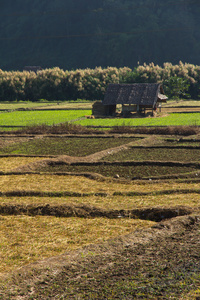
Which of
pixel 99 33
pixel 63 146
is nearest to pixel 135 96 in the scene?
pixel 63 146

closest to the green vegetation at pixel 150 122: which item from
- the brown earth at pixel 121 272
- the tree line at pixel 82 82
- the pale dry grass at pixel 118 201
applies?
the pale dry grass at pixel 118 201

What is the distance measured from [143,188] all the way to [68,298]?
21.6 feet

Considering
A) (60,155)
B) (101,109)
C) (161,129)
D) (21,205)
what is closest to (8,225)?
(21,205)

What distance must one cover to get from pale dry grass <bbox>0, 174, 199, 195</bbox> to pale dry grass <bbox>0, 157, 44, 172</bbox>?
1.99 metres

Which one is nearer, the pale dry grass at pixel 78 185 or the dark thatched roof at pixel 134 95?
the pale dry grass at pixel 78 185

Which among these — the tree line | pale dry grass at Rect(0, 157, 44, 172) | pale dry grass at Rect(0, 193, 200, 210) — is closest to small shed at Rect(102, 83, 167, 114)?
the tree line

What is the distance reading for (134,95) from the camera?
3662cm

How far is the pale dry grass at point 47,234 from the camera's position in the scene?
7871 mm

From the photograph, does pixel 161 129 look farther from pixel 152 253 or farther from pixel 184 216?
pixel 152 253

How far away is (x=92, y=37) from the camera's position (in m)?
112

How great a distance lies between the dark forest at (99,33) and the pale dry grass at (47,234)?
9267cm

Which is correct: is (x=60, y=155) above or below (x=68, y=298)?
below

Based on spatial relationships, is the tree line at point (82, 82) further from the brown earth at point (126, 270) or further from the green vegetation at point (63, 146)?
the brown earth at point (126, 270)

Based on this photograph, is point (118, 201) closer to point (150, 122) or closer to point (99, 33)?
point (150, 122)
